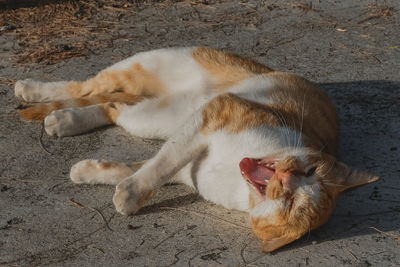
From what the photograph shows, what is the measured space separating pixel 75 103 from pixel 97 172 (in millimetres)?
847

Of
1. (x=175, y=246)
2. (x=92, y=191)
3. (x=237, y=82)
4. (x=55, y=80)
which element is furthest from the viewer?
(x=55, y=80)

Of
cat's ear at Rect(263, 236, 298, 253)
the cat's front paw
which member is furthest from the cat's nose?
the cat's front paw

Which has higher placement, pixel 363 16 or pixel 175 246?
pixel 363 16

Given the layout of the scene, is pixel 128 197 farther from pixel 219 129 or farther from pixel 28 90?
pixel 28 90

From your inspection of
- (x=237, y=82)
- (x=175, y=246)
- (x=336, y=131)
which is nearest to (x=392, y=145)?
(x=336, y=131)

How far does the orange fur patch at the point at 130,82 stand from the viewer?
4418 mm

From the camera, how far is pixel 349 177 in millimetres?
3299

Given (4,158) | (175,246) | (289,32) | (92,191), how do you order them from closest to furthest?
(175,246)
(92,191)
(4,158)
(289,32)

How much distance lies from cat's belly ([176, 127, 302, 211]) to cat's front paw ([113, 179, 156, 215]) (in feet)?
1.16

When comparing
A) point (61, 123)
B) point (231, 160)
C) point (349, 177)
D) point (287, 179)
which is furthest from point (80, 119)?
point (349, 177)

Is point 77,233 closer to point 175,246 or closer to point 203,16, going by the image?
point 175,246

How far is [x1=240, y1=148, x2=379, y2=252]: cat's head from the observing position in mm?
3080

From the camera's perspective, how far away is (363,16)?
6.07 m

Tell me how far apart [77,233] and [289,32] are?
3188 millimetres
